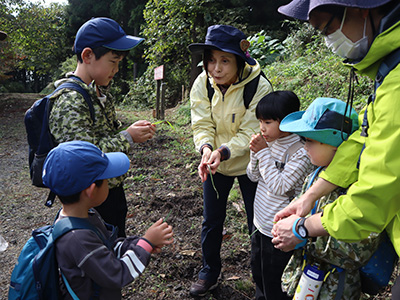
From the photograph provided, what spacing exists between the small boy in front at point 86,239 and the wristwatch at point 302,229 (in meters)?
0.79

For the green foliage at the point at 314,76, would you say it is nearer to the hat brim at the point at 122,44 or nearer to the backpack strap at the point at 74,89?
the hat brim at the point at 122,44

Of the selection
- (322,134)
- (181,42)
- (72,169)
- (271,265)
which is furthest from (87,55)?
(181,42)

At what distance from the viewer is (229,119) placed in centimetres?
260

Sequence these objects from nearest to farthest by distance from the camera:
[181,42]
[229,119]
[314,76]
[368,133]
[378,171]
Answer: [378,171]
[368,133]
[229,119]
[314,76]
[181,42]

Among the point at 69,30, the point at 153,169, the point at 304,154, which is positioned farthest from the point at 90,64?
the point at 69,30

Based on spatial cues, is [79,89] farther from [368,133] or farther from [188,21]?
[188,21]

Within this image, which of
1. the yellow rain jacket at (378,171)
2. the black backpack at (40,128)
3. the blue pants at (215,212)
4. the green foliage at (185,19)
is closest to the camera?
the yellow rain jacket at (378,171)

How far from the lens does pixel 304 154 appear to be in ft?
6.49

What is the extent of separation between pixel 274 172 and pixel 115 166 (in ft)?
3.34

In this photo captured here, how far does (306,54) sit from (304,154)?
6726mm

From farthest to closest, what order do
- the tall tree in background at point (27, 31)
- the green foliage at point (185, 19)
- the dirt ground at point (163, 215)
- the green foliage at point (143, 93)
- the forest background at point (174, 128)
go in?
the green foliage at point (143, 93) < the tall tree in background at point (27, 31) < the green foliage at point (185, 19) < the forest background at point (174, 128) < the dirt ground at point (163, 215)

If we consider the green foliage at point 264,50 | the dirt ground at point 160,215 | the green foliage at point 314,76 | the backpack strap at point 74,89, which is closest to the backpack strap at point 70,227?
the backpack strap at point 74,89

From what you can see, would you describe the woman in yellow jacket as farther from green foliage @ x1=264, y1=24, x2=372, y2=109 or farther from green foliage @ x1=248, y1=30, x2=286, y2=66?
green foliage @ x1=248, y1=30, x2=286, y2=66

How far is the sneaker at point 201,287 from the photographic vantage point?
2.72 m
